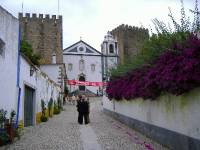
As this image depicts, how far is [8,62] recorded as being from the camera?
12109 millimetres

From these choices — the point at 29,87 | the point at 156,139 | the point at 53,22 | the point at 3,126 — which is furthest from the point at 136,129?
the point at 53,22

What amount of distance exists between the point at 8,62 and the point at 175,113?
582 cm

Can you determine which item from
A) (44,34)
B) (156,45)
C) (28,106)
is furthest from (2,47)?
(44,34)

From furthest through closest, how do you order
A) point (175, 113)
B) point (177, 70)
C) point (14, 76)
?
point (14, 76)
point (175, 113)
point (177, 70)

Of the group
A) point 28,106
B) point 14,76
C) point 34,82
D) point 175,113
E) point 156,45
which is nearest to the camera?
point 175,113

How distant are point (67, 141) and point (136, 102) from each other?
4603mm

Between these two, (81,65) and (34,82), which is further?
(81,65)

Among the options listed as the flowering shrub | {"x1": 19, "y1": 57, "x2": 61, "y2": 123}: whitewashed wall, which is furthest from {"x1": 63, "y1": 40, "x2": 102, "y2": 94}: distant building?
the flowering shrub

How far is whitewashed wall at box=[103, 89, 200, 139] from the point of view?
26.6 ft

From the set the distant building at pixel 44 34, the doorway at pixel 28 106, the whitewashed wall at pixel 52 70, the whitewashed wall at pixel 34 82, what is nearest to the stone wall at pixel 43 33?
the distant building at pixel 44 34

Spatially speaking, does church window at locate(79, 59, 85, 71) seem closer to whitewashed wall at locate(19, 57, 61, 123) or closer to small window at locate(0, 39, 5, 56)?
whitewashed wall at locate(19, 57, 61, 123)

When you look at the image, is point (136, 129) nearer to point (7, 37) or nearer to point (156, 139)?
point (156, 139)

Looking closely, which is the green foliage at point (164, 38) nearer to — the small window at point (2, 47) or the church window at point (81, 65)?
the small window at point (2, 47)

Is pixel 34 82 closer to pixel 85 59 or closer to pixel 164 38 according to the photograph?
pixel 164 38
